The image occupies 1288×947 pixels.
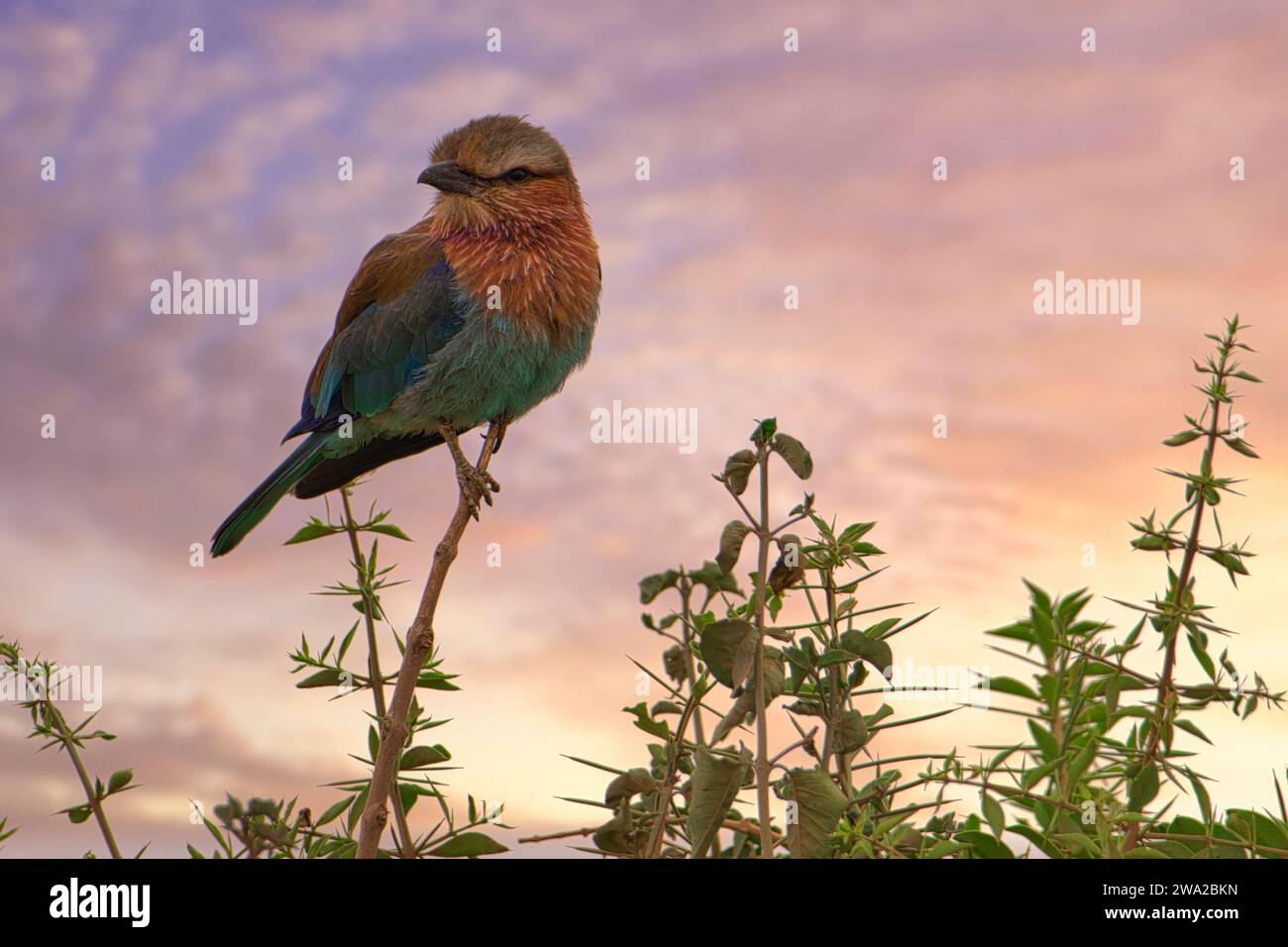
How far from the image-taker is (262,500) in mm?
4578

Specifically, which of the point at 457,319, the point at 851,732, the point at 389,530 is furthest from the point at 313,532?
the point at 457,319

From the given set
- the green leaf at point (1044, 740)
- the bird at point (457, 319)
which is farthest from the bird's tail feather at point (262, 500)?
the green leaf at point (1044, 740)

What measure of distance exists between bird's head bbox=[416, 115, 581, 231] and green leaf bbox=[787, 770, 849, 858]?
324 centimetres

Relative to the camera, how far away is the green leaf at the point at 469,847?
240 centimetres

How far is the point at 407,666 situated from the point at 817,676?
840 mm

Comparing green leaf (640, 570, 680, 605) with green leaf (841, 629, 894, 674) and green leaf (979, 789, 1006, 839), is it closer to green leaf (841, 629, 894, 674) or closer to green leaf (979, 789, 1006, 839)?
green leaf (841, 629, 894, 674)

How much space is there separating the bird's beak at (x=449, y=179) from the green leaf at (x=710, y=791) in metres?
3.36

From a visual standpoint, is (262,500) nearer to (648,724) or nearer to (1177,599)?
(648,724)

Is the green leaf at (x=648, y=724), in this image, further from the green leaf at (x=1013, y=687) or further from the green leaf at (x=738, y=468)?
the green leaf at (x=1013, y=687)

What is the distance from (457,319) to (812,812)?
9.74ft

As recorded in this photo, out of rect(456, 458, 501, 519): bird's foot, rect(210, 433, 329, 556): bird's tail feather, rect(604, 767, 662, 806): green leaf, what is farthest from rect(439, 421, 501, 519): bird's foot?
rect(604, 767, 662, 806): green leaf

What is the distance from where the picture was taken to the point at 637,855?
88.6 inches
